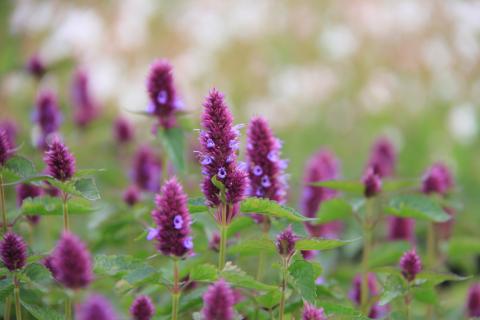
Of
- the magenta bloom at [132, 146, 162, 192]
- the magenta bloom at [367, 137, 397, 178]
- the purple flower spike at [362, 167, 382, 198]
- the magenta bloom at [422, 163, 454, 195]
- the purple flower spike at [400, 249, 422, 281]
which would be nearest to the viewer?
the purple flower spike at [400, 249, 422, 281]

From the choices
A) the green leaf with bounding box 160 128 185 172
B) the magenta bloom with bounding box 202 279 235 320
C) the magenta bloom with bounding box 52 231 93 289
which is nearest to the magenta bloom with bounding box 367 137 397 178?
the green leaf with bounding box 160 128 185 172

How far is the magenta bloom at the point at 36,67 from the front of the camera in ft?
12.3

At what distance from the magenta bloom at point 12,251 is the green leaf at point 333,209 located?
1059mm

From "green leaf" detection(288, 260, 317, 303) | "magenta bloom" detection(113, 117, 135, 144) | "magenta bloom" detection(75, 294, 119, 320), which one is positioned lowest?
"magenta bloom" detection(75, 294, 119, 320)

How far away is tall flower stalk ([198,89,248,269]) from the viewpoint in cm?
171

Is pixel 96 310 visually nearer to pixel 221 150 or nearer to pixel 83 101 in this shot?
pixel 221 150

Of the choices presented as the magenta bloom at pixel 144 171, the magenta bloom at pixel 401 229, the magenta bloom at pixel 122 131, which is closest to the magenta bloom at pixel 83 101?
the magenta bloom at pixel 122 131

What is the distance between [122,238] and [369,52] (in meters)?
5.81

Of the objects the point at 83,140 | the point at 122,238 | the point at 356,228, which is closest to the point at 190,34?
the point at 83,140

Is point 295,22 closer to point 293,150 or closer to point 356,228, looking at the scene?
point 293,150

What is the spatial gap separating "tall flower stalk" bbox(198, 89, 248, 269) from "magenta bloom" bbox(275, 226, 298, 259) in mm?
148

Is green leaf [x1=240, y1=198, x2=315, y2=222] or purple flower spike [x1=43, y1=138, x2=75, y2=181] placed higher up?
purple flower spike [x1=43, y1=138, x2=75, y2=181]

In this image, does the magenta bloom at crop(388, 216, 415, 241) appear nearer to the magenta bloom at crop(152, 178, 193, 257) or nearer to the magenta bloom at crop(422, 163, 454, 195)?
the magenta bloom at crop(422, 163, 454, 195)

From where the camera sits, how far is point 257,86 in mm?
7859
